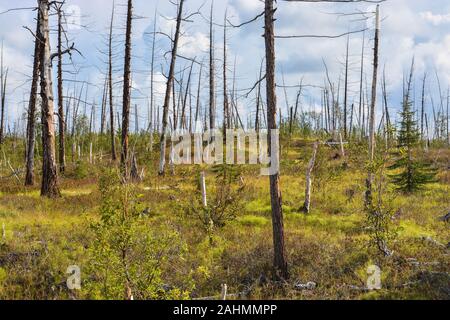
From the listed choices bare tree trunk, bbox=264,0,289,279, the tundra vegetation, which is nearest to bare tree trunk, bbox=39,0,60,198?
the tundra vegetation

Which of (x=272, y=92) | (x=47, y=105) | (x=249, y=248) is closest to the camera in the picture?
→ (x=272, y=92)

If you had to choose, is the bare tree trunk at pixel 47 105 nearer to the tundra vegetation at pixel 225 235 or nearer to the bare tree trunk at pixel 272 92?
the tundra vegetation at pixel 225 235

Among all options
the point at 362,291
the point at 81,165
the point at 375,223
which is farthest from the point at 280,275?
the point at 81,165

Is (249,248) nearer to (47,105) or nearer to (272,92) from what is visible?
(272,92)

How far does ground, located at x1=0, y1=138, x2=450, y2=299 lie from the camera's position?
27.9 ft

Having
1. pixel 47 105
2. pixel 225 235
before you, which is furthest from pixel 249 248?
pixel 47 105

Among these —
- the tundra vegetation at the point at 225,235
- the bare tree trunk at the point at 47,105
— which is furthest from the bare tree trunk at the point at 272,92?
the bare tree trunk at the point at 47,105

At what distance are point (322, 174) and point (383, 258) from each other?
9513mm

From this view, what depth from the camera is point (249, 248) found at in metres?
11.0

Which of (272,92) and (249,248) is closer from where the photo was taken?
(272,92)

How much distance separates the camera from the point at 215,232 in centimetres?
1228

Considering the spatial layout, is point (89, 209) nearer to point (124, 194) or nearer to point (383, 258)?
point (124, 194)

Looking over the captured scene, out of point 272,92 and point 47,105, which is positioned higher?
point 47,105

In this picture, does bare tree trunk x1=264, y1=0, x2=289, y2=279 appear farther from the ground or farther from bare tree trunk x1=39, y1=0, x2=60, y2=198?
bare tree trunk x1=39, y1=0, x2=60, y2=198
